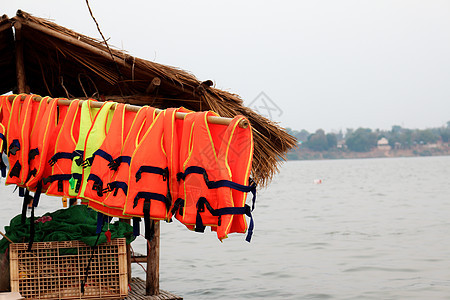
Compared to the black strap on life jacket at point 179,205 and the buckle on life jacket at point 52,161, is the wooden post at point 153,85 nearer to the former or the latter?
the buckle on life jacket at point 52,161

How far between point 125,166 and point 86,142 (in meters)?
0.40

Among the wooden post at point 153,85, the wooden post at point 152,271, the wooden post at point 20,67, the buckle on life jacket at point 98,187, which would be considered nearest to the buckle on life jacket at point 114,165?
the buckle on life jacket at point 98,187

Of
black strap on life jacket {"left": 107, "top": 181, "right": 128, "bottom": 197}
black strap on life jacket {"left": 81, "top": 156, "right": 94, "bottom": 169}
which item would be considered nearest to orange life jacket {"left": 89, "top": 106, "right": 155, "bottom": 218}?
black strap on life jacket {"left": 107, "top": 181, "right": 128, "bottom": 197}

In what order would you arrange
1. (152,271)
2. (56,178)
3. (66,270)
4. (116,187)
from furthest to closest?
(152,271) < (66,270) < (56,178) < (116,187)

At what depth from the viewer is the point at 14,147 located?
426 centimetres

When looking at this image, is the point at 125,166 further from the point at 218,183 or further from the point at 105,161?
the point at 218,183

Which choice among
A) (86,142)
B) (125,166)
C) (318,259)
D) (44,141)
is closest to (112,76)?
(44,141)

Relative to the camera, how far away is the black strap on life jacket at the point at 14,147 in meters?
4.24

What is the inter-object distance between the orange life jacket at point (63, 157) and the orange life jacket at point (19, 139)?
21 cm

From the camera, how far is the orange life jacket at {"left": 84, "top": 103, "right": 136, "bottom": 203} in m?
3.86

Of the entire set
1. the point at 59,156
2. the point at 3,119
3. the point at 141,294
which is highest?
the point at 3,119

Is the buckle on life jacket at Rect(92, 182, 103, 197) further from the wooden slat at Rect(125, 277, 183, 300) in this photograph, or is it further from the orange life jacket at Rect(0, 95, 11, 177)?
the wooden slat at Rect(125, 277, 183, 300)

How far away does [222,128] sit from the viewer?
11.9 feet

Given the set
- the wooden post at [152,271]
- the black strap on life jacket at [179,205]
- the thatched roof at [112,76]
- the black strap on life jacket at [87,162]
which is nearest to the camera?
the black strap on life jacket at [179,205]
